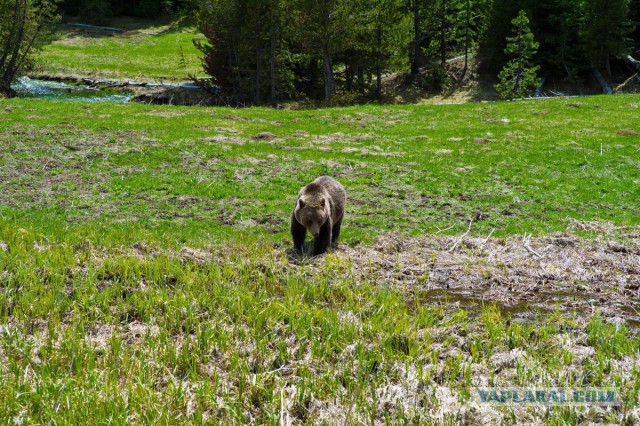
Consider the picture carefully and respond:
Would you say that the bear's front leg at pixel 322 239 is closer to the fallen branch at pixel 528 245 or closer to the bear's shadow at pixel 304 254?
the bear's shadow at pixel 304 254

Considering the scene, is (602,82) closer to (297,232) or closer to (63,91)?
(63,91)

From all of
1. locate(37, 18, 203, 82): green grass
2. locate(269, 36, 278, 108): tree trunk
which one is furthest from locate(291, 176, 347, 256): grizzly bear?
locate(37, 18, 203, 82): green grass

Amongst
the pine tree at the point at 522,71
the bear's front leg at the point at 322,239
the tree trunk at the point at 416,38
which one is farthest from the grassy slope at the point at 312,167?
the tree trunk at the point at 416,38

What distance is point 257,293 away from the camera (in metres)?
9.20

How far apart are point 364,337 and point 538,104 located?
2868cm

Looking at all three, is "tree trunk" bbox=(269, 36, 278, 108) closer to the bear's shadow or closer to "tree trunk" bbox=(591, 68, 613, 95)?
"tree trunk" bbox=(591, 68, 613, 95)

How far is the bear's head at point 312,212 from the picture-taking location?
10469mm

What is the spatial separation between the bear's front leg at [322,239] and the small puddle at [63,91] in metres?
35.4

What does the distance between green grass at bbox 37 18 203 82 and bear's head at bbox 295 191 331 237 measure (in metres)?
45.1

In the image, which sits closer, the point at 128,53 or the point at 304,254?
the point at 304,254

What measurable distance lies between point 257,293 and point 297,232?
7.94 ft

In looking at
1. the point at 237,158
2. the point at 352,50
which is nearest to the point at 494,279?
the point at 237,158

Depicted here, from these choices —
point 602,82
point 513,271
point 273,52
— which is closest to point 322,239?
point 513,271

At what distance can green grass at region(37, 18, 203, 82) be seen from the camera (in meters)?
56.8
